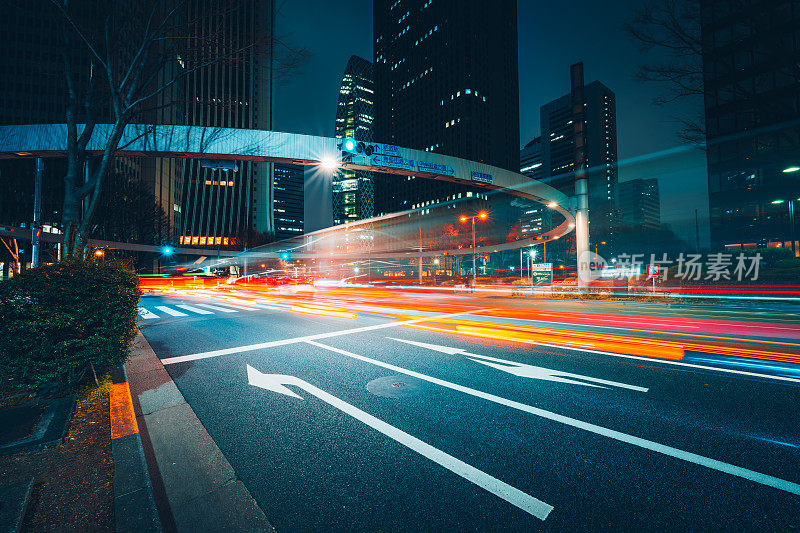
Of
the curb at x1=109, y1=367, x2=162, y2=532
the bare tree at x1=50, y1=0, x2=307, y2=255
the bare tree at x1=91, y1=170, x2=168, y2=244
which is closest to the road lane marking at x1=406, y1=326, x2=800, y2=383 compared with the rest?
the curb at x1=109, y1=367, x2=162, y2=532

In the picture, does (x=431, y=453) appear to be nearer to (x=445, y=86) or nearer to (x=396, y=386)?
(x=396, y=386)

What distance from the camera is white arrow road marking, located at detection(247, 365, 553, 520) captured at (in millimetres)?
2234

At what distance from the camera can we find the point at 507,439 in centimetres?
318

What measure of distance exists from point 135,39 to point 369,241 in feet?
147

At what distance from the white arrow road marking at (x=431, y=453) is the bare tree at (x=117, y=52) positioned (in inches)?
236

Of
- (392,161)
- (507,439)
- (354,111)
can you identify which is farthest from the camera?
(354,111)

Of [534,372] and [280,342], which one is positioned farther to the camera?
[280,342]

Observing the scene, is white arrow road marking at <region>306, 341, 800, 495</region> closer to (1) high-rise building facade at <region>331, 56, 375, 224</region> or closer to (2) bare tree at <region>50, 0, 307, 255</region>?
(2) bare tree at <region>50, 0, 307, 255</region>

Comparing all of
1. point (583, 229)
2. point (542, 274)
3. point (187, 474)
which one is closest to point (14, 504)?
point (187, 474)

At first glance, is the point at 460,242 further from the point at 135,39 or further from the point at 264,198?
the point at 264,198

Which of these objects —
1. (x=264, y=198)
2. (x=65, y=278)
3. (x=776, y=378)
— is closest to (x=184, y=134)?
(x=65, y=278)

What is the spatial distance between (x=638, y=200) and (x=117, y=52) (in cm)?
18052

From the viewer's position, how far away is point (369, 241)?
173 ft

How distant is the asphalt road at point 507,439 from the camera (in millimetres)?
2166
